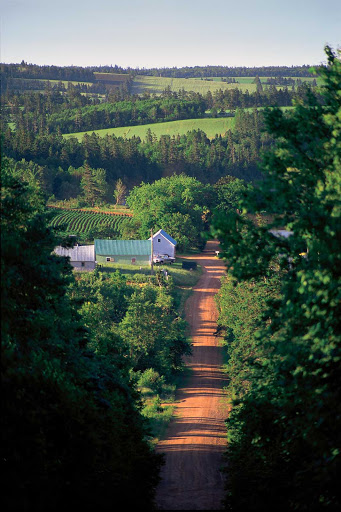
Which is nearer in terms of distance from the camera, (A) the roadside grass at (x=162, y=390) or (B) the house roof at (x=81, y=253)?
(A) the roadside grass at (x=162, y=390)

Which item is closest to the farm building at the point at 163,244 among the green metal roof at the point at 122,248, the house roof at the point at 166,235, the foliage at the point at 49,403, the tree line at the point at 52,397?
the house roof at the point at 166,235

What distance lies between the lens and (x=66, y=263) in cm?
2314

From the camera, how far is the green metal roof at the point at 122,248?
91.8m

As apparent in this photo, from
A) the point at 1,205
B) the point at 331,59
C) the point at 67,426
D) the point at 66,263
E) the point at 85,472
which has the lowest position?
the point at 85,472

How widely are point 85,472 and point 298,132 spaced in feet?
33.7

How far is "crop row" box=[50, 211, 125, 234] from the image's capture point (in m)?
111

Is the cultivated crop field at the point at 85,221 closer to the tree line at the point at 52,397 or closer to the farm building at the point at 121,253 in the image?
the farm building at the point at 121,253

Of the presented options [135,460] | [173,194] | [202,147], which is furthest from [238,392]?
[202,147]

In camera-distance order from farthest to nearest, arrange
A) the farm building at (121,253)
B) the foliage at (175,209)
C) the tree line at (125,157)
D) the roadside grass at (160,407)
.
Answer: the tree line at (125,157), the foliage at (175,209), the farm building at (121,253), the roadside grass at (160,407)

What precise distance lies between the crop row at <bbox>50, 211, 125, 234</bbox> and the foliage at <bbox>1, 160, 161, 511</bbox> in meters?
86.5

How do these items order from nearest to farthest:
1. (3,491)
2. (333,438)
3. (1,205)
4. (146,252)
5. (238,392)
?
(3,491)
(333,438)
(1,205)
(238,392)
(146,252)

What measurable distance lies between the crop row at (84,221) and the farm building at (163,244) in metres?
14.3

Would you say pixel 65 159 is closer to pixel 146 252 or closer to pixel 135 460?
pixel 146 252

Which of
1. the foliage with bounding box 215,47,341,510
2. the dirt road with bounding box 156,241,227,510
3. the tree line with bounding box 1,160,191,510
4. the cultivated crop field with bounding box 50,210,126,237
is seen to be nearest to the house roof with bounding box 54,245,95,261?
the cultivated crop field with bounding box 50,210,126,237
